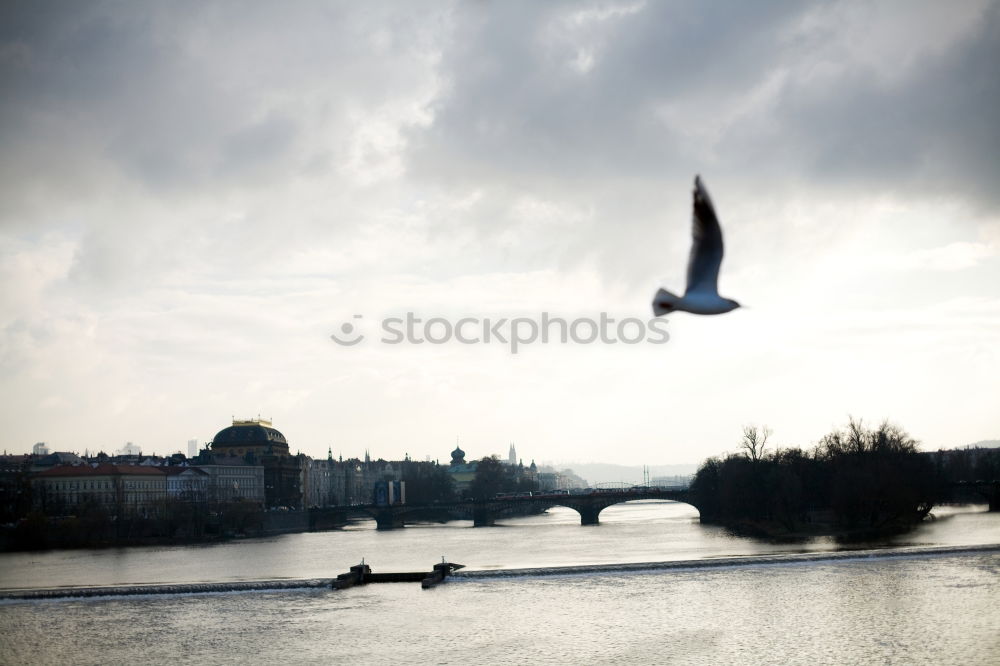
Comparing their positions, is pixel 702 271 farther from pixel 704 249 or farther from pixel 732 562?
pixel 732 562

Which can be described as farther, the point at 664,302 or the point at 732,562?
the point at 732,562

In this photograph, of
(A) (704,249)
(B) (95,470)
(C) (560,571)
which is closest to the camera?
(A) (704,249)

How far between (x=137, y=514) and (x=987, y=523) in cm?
7932

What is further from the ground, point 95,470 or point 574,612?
point 95,470

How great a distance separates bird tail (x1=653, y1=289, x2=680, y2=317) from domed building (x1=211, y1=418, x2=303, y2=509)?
163m

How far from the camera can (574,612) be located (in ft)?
145

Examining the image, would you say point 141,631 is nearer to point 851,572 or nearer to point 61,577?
point 61,577

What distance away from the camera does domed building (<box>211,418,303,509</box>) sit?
17200cm

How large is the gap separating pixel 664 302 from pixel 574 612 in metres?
36.7

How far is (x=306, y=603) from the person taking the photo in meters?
50.3

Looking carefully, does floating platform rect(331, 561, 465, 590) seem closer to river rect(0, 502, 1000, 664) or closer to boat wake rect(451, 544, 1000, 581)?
boat wake rect(451, 544, 1000, 581)

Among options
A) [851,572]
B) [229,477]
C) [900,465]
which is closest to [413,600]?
[851,572]

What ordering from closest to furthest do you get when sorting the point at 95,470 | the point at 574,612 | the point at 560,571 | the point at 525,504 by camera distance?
the point at 574,612, the point at 560,571, the point at 525,504, the point at 95,470

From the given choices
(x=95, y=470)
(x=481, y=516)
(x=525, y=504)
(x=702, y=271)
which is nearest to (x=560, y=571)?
(x=702, y=271)
